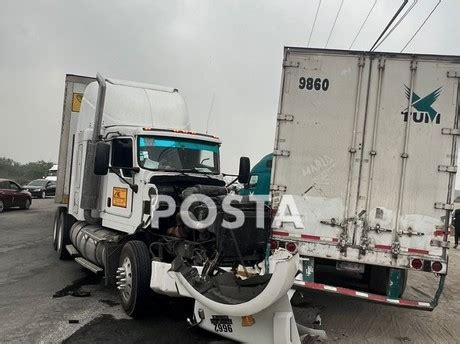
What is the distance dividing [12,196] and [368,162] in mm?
20288

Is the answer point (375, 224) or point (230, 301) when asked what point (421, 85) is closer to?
point (375, 224)

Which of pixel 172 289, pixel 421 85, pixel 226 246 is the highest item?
pixel 421 85

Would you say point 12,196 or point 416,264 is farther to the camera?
point 12,196

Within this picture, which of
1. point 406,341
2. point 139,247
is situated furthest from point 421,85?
point 139,247

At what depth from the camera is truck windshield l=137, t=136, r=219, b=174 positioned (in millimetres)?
7336

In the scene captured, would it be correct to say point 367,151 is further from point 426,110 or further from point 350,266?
point 350,266

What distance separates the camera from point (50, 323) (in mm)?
5941

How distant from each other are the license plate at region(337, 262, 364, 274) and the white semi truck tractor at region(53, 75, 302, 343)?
3.44 feet

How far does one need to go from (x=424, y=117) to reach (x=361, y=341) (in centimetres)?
299

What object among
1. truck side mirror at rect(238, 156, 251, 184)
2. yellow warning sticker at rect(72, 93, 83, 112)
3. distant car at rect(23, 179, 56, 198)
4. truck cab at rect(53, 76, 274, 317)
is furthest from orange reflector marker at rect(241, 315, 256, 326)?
distant car at rect(23, 179, 56, 198)

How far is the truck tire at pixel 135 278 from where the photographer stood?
6262 millimetres

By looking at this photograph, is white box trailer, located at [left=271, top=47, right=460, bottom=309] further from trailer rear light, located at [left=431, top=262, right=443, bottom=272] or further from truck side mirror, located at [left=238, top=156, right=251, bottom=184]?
truck side mirror, located at [left=238, top=156, right=251, bottom=184]

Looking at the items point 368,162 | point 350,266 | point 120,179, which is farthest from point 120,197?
point 368,162

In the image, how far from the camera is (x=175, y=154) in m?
7.57
